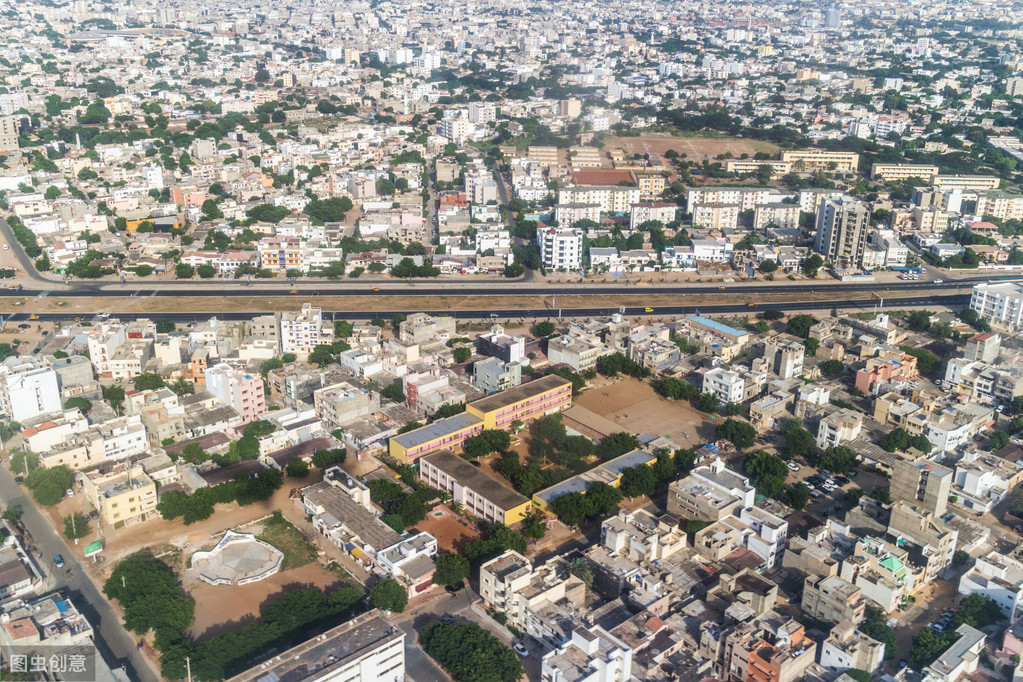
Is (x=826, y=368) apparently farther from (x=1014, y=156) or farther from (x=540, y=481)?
(x=1014, y=156)

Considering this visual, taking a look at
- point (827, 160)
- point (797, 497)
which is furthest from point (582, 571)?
point (827, 160)

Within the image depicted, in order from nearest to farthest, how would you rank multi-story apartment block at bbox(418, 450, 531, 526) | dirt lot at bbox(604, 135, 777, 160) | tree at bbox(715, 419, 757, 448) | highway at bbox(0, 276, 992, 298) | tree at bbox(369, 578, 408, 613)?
1. tree at bbox(369, 578, 408, 613)
2. multi-story apartment block at bbox(418, 450, 531, 526)
3. tree at bbox(715, 419, 757, 448)
4. highway at bbox(0, 276, 992, 298)
5. dirt lot at bbox(604, 135, 777, 160)

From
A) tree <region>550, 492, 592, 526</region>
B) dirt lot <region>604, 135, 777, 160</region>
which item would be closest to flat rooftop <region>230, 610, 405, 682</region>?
tree <region>550, 492, 592, 526</region>

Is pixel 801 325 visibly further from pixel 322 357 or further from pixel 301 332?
pixel 301 332

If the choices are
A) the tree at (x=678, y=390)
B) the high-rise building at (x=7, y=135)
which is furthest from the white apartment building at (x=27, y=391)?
the high-rise building at (x=7, y=135)

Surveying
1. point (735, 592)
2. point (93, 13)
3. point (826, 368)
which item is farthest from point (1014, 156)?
point (93, 13)

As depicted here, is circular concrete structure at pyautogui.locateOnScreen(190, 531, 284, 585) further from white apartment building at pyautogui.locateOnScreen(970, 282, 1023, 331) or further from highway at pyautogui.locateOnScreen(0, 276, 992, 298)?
white apartment building at pyautogui.locateOnScreen(970, 282, 1023, 331)

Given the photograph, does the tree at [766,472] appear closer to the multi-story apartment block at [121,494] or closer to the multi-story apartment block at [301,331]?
the multi-story apartment block at [301,331]
